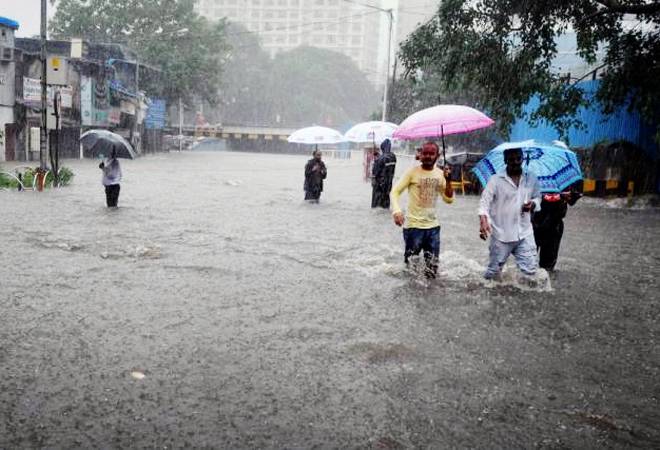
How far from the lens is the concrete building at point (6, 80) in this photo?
28.2m

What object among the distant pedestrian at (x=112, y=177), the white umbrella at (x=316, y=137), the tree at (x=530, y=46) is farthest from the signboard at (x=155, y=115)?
the tree at (x=530, y=46)

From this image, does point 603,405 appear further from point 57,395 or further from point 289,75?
point 289,75

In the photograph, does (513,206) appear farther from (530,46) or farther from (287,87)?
(287,87)

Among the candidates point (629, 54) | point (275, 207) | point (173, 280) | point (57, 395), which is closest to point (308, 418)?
point (57, 395)

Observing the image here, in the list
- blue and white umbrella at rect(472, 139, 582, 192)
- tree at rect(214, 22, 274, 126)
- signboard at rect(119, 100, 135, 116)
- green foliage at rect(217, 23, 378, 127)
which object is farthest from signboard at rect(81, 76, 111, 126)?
tree at rect(214, 22, 274, 126)

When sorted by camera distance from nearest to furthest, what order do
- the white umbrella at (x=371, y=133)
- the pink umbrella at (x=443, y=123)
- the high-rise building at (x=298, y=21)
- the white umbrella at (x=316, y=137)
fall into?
the pink umbrella at (x=443, y=123) → the white umbrella at (x=316, y=137) → the white umbrella at (x=371, y=133) → the high-rise building at (x=298, y=21)

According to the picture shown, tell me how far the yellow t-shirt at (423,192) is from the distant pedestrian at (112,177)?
25.4ft

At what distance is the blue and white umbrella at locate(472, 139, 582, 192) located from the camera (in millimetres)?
6695

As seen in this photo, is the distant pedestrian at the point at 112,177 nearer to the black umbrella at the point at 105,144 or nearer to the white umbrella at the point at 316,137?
the black umbrella at the point at 105,144

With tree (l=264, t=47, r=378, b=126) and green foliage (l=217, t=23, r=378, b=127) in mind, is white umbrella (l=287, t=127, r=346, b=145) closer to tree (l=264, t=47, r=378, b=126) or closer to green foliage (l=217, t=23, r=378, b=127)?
green foliage (l=217, t=23, r=378, b=127)

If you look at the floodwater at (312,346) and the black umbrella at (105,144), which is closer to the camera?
the floodwater at (312,346)

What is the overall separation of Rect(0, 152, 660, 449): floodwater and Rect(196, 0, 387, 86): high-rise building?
136 meters

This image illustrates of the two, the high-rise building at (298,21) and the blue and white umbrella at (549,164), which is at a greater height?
the high-rise building at (298,21)

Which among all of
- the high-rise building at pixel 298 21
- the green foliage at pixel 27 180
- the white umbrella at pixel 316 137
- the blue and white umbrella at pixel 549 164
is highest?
the high-rise building at pixel 298 21
